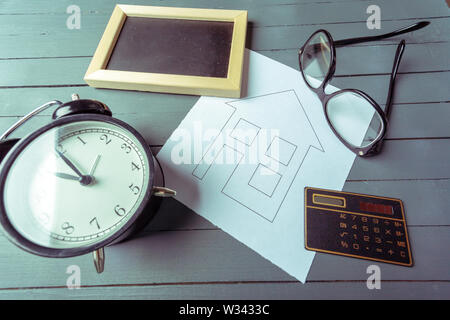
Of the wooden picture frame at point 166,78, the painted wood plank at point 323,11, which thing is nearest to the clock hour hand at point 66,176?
the wooden picture frame at point 166,78

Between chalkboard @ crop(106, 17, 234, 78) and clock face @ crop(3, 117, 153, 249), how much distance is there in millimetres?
197

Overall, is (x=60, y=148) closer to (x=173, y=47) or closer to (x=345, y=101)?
(x=173, y=47)

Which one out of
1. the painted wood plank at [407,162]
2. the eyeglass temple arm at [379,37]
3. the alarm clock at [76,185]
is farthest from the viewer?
the eyeglass temple arm at [379,37]

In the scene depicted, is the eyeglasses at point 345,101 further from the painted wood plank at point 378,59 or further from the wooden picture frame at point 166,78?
the wooden picture frame at point 166,78

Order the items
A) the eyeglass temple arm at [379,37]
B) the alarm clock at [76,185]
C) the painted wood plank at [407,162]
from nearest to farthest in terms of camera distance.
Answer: the alarm clock at [76,185] → the painted wood plank at [407,162] → the eyeglass temple arm at [379,37]

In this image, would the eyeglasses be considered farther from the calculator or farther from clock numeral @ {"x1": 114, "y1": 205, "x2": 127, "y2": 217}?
clock numeral @ {"x1": 114, "y1": 205, "x2": 127, "y2": 217}

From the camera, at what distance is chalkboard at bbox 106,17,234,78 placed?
1.60 feet

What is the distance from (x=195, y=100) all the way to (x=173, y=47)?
118mm

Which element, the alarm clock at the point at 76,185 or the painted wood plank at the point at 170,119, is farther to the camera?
the painted wood plank at the point at 170,119

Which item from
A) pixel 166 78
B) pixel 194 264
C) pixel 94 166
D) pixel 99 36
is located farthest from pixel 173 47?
→ pixel 194 264

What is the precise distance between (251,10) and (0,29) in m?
0.56

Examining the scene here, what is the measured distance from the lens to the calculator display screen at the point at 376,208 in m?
0.38

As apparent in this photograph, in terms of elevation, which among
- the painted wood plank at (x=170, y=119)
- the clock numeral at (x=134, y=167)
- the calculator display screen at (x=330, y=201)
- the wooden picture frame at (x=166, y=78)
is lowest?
the calculator display screen at (x=330, y=201)

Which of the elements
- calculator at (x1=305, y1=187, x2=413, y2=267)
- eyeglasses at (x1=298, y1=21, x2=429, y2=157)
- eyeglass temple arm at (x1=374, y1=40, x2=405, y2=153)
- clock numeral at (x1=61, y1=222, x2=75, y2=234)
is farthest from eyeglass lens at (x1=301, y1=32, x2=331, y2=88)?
clock numeral at (x1=61, y1=222, x2=75, y2=234)
